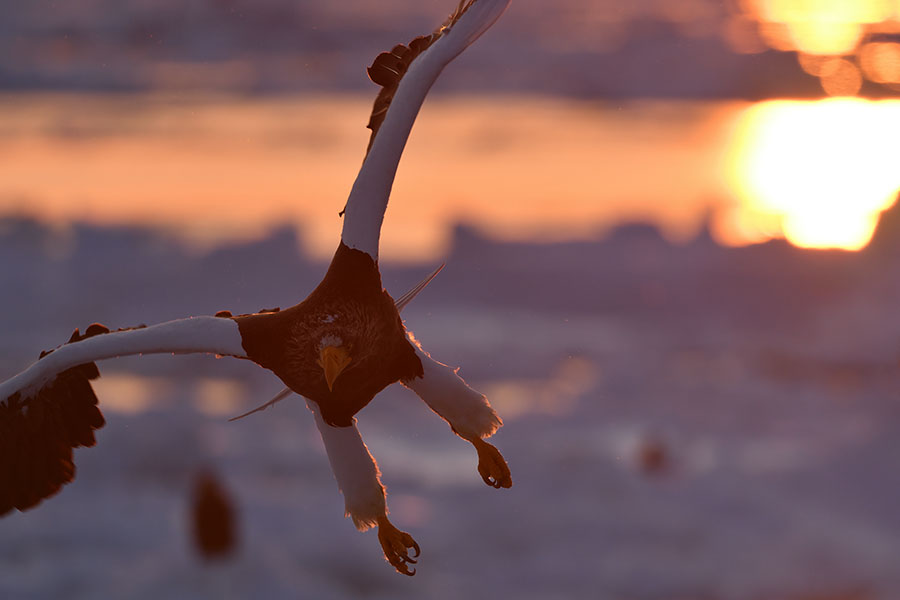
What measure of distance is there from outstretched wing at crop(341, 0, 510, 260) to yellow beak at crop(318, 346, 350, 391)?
0.75 m

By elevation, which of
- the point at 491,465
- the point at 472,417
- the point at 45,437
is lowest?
the point at 45,437

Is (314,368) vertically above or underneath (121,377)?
above

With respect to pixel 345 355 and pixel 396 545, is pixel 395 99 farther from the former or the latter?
pixel 396 545

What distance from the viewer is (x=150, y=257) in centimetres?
5475

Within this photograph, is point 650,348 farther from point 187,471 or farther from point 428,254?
point 187,471

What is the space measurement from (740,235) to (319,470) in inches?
1007

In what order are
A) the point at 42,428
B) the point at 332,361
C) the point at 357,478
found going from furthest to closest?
the point at 42,428, the point at 357,478, the point at 332,361

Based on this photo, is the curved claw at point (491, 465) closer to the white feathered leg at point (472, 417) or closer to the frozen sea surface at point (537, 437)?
the white feathered leg at point (472, 417)

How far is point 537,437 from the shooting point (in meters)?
42.6

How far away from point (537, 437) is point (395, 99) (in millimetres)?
36415

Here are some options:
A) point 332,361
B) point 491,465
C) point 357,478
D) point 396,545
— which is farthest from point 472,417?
point 332,361

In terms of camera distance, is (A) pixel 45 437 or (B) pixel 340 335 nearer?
(B) pixel 340 335

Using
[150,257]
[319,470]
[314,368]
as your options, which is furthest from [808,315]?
[314,368]

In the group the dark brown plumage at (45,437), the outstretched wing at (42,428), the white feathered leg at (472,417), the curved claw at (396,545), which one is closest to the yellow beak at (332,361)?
the white feathered leg at (472,417)
